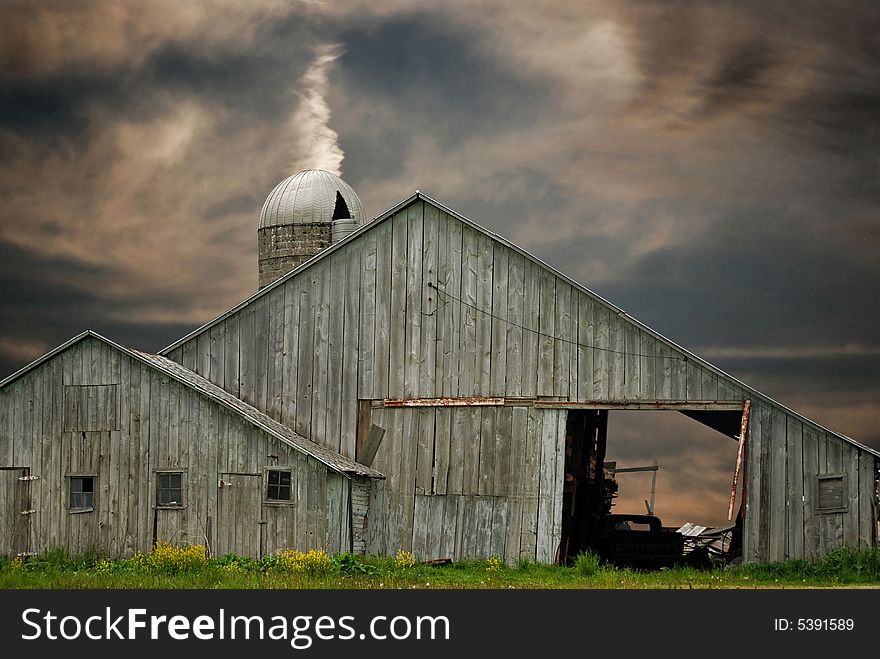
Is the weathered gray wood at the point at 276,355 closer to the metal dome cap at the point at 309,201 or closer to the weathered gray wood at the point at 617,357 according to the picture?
the weathered gray wood at the point at 617,357

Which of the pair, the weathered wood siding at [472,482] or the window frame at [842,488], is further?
the weathered wood siding at [472,482]

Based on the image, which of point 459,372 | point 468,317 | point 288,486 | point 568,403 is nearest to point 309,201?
point 468,317

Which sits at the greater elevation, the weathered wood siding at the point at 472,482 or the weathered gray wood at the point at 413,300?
the weathered gray wood at the point at 413,300

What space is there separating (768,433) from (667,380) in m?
2.46

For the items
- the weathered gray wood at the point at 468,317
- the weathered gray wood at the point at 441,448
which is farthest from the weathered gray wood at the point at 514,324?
the weathered gray wood at the point at 441,448

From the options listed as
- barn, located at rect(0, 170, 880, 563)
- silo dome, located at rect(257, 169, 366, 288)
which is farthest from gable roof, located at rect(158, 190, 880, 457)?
silo dome, located at rect(257, 169, 366, 288)

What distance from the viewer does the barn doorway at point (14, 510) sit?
26656 mm

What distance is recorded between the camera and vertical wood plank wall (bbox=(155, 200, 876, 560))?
81.3 feet

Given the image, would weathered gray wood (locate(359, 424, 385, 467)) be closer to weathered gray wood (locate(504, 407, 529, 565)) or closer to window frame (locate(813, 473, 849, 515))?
weathered gray wood (locate(504, 407, 529, 565))

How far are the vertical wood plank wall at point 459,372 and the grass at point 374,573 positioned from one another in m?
0.80

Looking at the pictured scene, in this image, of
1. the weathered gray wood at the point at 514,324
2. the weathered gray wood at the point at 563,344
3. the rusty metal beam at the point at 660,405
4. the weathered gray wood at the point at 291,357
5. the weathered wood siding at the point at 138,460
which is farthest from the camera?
the weathered gray wood at the point at 291,357

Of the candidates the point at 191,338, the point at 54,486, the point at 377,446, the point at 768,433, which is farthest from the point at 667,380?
the point at 54,486

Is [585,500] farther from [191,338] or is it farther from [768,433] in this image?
[191,338]

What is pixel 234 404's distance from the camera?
87.8ft
